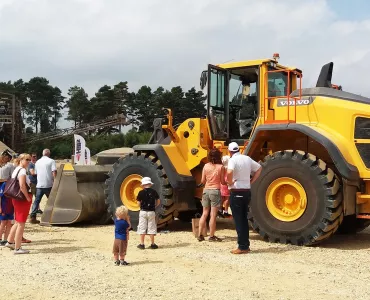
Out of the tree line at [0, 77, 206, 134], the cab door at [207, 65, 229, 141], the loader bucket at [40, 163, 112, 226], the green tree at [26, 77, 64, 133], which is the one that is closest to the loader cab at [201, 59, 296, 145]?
the cab door at [207, 65, 229, 141]

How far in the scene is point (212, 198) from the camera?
8.38m

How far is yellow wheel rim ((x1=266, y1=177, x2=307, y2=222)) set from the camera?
25.8ft

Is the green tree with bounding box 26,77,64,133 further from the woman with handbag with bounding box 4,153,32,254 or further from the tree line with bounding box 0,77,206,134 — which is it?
the woman with handbag with bounding box 4,153,32,254

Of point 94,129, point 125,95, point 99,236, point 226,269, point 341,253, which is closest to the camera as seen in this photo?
point 226,269

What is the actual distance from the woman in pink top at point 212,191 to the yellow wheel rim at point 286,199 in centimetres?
81

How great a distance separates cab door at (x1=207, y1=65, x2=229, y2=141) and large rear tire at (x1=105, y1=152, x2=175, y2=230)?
1.25 metres

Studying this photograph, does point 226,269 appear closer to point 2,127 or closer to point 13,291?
point 13,291

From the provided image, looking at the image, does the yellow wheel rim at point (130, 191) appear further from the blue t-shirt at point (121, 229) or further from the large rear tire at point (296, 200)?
the blue t-shirt at point (121, 229)

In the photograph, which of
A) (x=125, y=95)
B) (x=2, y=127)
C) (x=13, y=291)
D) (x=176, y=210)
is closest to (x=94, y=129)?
(x=125, y=95)

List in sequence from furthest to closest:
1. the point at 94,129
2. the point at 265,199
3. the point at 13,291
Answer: the point at 94,129, the point at 265,199, the point at 13,291

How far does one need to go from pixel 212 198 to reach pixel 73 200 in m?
3.37

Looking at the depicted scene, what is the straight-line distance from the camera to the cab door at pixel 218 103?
31.4 ft

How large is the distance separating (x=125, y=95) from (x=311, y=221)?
56.0m

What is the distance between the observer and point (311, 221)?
25.2 feet
